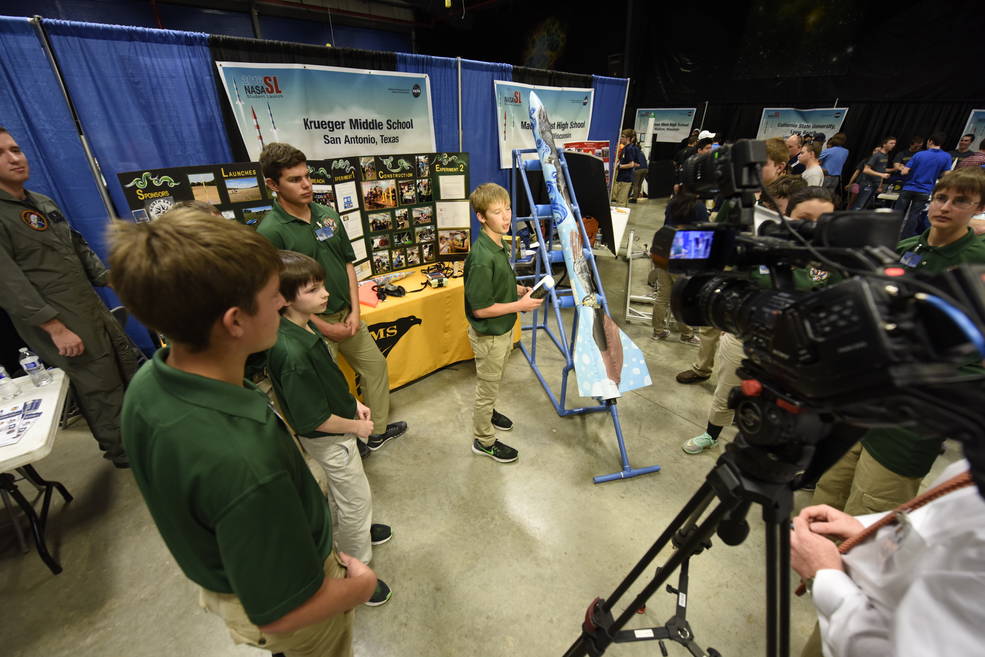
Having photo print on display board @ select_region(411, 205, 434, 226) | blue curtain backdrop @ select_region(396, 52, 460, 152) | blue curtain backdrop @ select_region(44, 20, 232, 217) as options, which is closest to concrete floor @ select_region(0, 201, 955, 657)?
photo print on display board @ select_region(411, 205, 434, 226)

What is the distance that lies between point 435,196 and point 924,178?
6.98 m

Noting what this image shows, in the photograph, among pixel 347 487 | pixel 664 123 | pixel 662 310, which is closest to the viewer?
pixel 347 487

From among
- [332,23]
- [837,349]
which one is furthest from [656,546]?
[332,23]

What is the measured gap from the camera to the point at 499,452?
255 cm

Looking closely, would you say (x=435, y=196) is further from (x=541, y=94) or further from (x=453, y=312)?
(x=541, y=94)

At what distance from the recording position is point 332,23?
9984 mm

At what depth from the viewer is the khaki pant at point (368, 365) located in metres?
2.53

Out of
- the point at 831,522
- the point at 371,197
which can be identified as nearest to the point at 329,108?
the point at 371,197

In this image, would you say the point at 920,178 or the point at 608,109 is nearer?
the point at 608,109

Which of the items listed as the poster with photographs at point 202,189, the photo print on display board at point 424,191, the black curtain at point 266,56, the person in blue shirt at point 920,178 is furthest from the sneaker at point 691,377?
the person in blue shirt at point 920,178

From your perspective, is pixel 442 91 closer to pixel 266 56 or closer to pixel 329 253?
pixel 266 56

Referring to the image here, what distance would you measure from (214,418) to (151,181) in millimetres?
2399

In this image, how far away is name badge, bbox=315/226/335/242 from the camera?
2.30 metres

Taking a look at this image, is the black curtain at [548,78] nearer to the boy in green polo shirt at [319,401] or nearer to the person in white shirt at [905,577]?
the boy in green polo shirt at [319,401]
